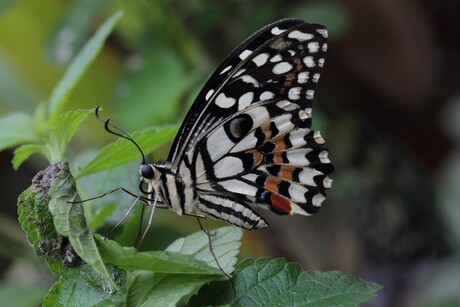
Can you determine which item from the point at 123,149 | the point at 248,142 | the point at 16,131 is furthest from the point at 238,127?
the point at 16,131

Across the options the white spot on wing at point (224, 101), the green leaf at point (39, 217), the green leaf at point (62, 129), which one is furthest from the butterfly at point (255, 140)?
the green leaf at point (39, 217)

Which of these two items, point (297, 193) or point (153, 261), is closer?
point (153, 261)

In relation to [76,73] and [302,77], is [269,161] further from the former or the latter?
[76,73]

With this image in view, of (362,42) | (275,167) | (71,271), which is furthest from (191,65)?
(71,271)

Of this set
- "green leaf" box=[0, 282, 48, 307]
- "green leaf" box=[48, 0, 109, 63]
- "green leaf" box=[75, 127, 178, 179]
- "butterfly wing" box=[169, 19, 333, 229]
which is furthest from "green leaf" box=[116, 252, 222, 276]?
"green leaf" box=[48, 0, 109, 63]

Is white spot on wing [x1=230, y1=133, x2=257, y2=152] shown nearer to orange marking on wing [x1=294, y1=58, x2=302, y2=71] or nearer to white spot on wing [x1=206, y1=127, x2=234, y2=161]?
white spot on wing [x1=206, y1=127, x2=234, y2=161]

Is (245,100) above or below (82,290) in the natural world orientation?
above
